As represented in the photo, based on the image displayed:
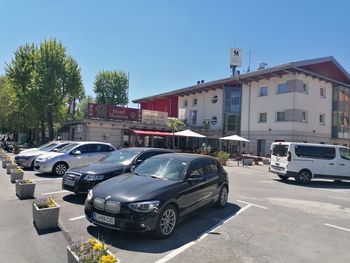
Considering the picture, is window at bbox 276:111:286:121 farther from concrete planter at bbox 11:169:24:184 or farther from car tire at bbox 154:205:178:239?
car tire at bbox 154:205:178:239

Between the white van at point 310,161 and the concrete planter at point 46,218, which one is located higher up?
the white van at point 310,161

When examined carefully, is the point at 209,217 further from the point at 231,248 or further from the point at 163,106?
the point at 163,106

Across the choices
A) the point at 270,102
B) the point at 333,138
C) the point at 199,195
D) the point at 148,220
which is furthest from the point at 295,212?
the point at 333,138

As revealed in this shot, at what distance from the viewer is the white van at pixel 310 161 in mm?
15602

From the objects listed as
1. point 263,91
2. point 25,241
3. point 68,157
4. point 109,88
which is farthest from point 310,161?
point 109,88

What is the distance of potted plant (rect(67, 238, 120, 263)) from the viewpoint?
372 centimetres

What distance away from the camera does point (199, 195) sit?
7195 mm

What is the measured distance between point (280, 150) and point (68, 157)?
408 inches

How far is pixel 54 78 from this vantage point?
110 ft

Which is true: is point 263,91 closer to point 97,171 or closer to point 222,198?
point 222,198

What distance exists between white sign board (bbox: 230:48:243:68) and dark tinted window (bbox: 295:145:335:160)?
87.7 feet

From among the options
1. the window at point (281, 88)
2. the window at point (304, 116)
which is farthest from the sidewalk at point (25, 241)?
the window at point (304, 116)

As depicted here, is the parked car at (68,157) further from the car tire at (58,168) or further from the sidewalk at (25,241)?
the sidewalk at (25,241)

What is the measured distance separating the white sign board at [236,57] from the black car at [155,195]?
115 feet
